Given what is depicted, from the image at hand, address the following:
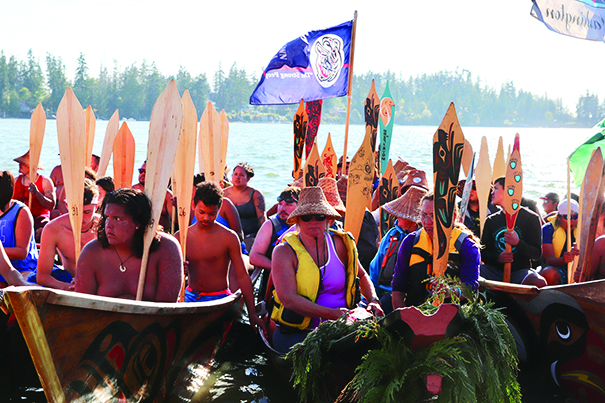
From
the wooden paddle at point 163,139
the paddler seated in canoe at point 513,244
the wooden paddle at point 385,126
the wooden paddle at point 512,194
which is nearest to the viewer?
the wooden paddle at point 163,139

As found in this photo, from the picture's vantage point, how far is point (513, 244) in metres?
5.13

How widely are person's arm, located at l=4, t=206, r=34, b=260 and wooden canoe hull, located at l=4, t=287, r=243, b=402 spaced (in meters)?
1.79

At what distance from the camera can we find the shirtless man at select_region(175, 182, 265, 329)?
4523mm

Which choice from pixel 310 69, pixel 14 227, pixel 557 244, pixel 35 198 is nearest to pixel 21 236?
pixel 14 227

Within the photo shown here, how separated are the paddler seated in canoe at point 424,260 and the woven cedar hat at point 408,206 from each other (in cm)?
58

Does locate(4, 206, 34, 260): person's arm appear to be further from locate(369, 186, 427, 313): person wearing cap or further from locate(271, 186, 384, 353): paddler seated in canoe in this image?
locate(369, 186, 427, 313): person wearing cap

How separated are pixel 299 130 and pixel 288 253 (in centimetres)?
545

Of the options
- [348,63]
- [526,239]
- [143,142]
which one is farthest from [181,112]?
[143,142]

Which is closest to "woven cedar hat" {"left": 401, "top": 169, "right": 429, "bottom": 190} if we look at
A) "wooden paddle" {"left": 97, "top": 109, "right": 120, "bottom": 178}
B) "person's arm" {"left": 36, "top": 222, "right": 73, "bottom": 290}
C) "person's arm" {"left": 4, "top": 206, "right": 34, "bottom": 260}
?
"wooden paddle" {"left": 97, "top": 109, "right": 120, "bottom": 178}

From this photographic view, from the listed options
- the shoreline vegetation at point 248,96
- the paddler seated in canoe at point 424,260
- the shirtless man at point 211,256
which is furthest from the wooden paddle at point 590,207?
the shoreline vegetation at point 248,96

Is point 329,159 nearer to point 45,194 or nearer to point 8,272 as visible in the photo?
point 45,194

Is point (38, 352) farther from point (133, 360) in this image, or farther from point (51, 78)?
point (51, 78)

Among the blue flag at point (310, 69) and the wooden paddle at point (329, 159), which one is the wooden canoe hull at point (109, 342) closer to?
the wooden paddle at point (329, 159)

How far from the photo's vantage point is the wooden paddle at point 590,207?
4410mm
